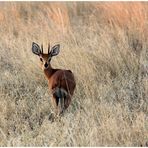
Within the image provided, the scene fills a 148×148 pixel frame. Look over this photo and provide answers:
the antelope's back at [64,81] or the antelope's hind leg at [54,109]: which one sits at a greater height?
the antelope's back at [64,81]

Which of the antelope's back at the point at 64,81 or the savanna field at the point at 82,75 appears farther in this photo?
the antelope's back at the point at 64,81

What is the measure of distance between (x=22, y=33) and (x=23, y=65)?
4.15 ft

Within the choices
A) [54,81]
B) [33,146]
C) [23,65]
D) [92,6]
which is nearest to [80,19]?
[92,6]

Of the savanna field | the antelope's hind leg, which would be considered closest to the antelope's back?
the antelope's hind leg

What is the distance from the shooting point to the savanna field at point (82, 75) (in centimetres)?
421

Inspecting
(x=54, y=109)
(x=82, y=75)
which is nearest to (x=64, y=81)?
(x=54, y=109)

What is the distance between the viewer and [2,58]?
20.0 ft

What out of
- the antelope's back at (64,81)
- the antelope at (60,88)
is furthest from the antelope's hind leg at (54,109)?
the antelope's back at (64,81)

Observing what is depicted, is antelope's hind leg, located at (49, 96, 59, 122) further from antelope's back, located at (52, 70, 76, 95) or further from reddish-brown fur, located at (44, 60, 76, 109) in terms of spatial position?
antelope's back, located at (52, 70, 76, 95)

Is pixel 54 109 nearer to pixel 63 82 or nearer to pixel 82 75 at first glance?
pixel 63 82

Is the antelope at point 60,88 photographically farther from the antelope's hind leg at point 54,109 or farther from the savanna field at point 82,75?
the savanna field at point 82,75

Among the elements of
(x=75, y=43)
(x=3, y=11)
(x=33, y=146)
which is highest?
(x=3, y=11)

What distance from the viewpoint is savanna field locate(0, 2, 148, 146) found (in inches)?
166

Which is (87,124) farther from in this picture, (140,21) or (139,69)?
(140,21)
